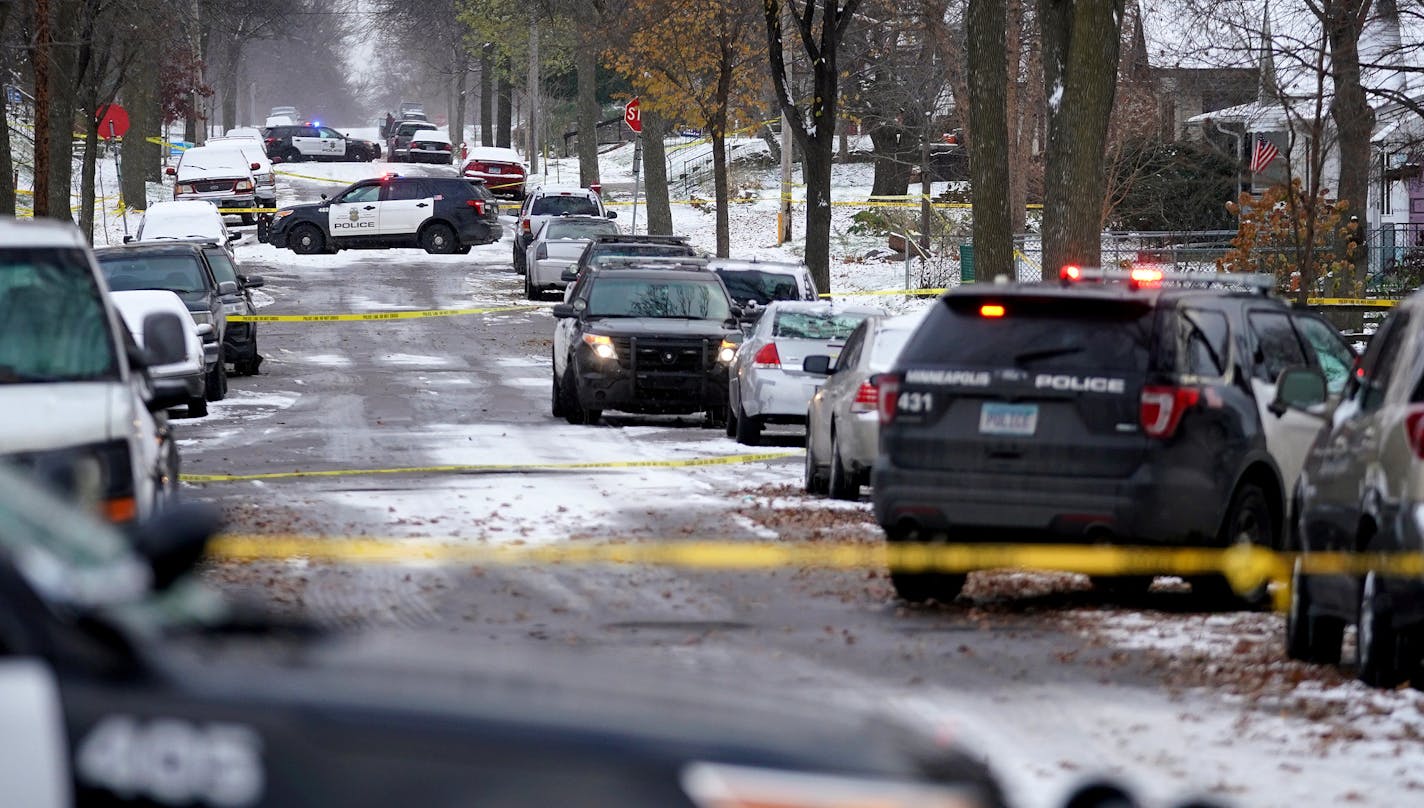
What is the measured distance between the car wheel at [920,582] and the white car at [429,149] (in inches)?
2612

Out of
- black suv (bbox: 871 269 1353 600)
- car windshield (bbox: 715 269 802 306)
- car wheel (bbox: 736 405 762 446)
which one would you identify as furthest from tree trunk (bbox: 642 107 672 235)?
black suv (bbox: 871 269 1353 600)

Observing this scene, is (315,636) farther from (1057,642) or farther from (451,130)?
(451,130)

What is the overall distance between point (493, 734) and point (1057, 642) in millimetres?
7384

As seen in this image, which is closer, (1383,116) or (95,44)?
(95,44)

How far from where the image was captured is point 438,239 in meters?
48.0

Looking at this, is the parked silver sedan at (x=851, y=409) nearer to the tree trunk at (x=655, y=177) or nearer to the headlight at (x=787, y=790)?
the headlight at (x=787, y=790)

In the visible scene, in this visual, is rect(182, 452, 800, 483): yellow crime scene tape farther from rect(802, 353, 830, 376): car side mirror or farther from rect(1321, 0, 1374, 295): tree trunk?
rect(1321, 0, 1374, 295): tree trunk

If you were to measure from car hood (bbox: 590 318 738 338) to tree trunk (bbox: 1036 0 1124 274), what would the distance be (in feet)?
11.7

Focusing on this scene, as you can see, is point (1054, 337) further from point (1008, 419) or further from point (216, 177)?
point (216, 177)

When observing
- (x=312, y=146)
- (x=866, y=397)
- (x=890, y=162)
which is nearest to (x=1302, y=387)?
(x=866, y=397)

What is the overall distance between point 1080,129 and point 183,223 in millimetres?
20059

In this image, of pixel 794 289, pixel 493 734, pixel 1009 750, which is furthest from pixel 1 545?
pixel 794 289

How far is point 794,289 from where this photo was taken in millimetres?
27156

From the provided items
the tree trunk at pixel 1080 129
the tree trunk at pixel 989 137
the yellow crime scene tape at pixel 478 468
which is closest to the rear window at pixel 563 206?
the tree trunk at pixel 989 137
